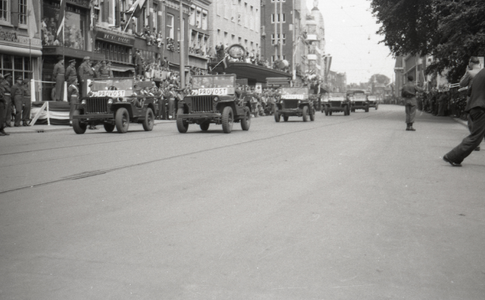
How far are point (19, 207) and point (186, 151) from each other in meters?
6.72

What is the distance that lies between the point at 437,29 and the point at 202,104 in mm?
15924

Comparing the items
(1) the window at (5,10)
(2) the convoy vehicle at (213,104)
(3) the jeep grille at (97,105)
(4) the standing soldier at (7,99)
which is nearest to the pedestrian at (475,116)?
(2) the convoy vehicle at (213,104)

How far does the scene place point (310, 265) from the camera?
461cm

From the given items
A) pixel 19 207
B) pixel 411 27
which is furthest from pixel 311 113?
pixel 19 207

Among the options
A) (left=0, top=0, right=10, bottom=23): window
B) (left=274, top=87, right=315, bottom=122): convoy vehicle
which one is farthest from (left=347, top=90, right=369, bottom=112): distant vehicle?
(left=0, top=0, right=10, bottom=23): window

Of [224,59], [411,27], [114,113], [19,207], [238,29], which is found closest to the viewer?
[19,207]

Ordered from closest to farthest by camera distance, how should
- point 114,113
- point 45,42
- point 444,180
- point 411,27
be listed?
1. point 444,180
2. point 114,113
3. point 45,42
4. point 411,27

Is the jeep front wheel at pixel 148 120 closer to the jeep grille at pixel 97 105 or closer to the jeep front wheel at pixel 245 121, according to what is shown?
the jeep grille at pixel 97 105

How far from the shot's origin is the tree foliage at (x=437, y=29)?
28.4 m

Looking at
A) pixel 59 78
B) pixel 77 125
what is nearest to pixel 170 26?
pixel 59 78

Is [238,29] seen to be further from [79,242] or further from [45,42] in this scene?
[79,242]

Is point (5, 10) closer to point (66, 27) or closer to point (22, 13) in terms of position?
point (22, 13)

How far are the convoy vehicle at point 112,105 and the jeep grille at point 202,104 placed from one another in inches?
86.8

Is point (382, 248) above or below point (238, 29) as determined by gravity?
below
